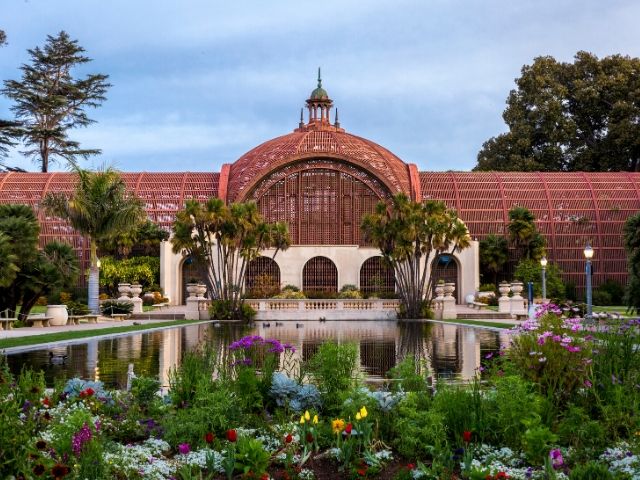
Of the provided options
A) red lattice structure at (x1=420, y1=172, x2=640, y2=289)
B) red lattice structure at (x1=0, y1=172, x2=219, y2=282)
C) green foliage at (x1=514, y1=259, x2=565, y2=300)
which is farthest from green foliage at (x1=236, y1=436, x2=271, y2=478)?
red lattice structure at (x1=420, y1=172, x2=640, y2=289)

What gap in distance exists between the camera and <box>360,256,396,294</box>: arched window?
52.1 meters

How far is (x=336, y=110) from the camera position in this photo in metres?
63.4

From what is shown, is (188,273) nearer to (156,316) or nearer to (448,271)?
(156,316)

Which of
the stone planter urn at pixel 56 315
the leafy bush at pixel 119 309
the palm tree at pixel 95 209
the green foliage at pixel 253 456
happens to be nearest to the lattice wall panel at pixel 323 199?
the leafy bush at pixel 119 309

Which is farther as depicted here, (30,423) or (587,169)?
(587,169)

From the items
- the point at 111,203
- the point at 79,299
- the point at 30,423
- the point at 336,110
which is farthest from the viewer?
the point at 336,110

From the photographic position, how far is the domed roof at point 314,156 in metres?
51.7

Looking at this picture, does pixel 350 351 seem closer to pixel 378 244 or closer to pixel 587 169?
pixel 378 244

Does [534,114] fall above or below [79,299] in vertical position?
above

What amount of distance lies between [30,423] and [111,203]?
32713 mm

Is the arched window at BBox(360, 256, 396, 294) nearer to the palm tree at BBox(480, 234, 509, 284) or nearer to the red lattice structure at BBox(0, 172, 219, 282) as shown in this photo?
the palm tree at BBox(480, 234, 509, 284)

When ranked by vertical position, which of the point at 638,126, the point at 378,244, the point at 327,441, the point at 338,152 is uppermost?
the point at 638,126

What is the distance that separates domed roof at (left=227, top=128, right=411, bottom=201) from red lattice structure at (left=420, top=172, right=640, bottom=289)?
3.53 meters

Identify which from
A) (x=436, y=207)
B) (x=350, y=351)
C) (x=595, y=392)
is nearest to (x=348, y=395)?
(x=350, y=351)
